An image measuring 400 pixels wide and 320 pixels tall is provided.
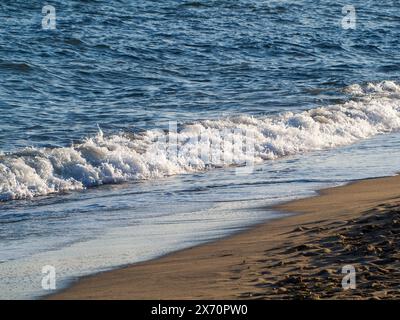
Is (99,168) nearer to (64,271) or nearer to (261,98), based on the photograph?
(64,271)

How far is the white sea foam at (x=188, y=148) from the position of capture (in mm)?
10688

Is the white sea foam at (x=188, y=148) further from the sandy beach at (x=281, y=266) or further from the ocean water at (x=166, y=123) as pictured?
the sandy beach at (x=281, y=266)

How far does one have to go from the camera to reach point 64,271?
6848mm

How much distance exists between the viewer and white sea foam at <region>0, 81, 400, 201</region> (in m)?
10.7

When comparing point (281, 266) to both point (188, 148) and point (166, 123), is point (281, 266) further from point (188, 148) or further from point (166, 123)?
point (166, 123)

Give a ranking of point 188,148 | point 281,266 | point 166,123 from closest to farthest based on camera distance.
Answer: point 281,266 → point 188,148 → point 166,123

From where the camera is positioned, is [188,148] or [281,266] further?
[188,148]

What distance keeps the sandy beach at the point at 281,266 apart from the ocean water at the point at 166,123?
0.36 m

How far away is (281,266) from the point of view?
643cm

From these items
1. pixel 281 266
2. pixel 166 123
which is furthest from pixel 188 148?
pixel 281 266

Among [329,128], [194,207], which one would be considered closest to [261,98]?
[329,128]

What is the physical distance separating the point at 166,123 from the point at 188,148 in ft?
4.92

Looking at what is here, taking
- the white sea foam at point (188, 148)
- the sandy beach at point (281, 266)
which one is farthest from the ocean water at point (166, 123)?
the sandy beach at point (281, 266)

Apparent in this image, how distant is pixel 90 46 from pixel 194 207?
11.9m
